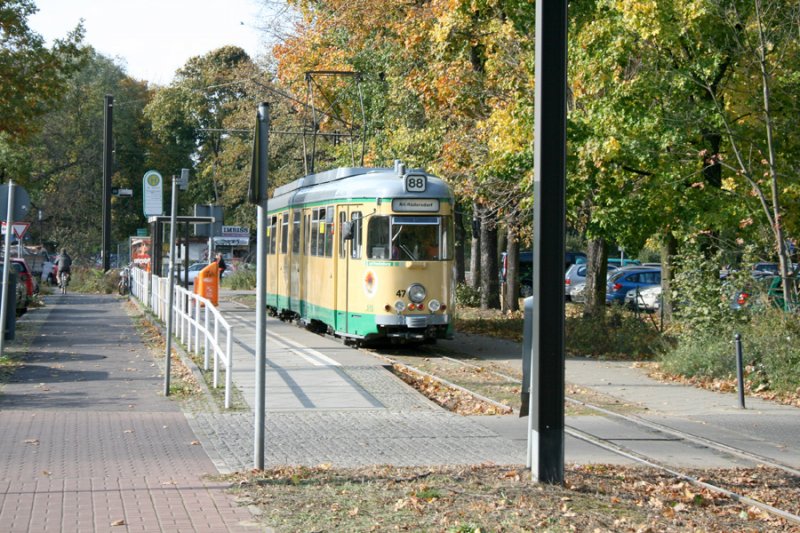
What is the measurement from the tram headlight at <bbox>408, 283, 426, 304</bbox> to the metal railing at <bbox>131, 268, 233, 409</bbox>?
11.3 feet

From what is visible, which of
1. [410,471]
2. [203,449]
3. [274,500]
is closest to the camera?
[274,500]

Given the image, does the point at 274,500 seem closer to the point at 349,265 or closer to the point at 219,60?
the point at 349,265

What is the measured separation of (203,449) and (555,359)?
3.81 m

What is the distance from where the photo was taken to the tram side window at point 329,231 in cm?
2216

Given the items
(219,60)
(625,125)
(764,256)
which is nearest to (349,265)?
(625,125)

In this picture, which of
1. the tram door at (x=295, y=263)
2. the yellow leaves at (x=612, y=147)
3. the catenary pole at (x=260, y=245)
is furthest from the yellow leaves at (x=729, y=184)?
the catenary pole at (x=260, y=245)

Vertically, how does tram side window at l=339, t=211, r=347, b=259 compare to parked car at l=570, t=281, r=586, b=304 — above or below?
above

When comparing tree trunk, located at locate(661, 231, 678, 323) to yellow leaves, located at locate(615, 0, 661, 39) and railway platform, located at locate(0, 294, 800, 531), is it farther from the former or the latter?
yellow leaves, located at locate(615, 0, 661, 39)

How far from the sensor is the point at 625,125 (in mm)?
19781

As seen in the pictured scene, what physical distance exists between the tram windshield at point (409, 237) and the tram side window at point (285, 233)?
21.9ft

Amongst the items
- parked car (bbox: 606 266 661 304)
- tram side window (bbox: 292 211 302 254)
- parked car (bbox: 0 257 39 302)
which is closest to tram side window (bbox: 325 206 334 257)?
tram side window (bbox: 292 211 302 254)

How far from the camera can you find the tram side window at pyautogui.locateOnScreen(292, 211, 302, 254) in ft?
83.7

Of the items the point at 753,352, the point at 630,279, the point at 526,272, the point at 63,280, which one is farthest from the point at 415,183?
the point at 63,280

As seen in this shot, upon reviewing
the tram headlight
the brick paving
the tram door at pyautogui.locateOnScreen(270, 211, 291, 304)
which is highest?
the tram door at pyautogui.locateOnScreen(270, 211, 291, 304)
